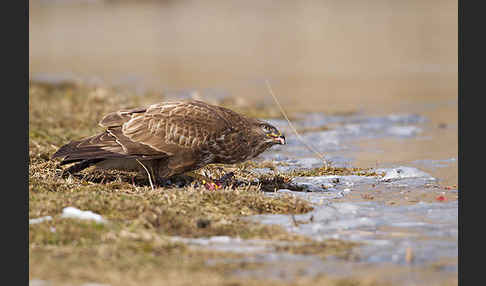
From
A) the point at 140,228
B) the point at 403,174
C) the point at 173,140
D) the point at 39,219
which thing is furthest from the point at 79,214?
the point at 403,174

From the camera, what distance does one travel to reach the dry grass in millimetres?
5137

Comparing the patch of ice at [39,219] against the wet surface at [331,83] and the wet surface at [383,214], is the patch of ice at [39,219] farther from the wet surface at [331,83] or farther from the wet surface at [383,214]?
the wet surface at [383,214]

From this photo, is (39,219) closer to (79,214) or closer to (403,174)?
(79,214)

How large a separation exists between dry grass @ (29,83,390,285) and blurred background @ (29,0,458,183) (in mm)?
3070

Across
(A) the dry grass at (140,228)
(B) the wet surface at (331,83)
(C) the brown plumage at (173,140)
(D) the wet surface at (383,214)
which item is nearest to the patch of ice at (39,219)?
(A) the dry grass at (140,228)

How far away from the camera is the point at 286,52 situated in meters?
27.6

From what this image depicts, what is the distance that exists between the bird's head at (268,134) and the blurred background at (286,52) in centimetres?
219

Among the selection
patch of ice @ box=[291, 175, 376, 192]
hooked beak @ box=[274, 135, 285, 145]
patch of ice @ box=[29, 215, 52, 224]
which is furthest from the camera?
patch of ice @ box=[291, 175, 376, 192]

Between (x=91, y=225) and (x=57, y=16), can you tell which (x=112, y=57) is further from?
(x=91, y=225)

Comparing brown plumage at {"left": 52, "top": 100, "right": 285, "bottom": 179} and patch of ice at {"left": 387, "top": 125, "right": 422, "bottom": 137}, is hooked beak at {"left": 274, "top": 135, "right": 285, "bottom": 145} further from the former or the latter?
patch of ice at {"left": 387, "top": 125, "right": 422, "bottom": 137}

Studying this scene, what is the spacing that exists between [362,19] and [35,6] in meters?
22.8

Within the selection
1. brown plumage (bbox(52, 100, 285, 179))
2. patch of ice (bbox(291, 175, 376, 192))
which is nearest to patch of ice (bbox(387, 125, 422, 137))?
patch of ice (bbox(291, 175, 376, 192))

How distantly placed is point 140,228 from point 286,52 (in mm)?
21915

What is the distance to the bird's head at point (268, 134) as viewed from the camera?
8.29m
